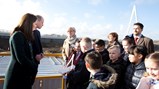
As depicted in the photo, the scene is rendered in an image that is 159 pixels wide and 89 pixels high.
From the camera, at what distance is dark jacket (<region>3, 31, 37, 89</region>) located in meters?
3.61

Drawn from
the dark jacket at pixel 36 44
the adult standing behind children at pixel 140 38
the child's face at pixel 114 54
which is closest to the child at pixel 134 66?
the child's face at pixel 114 54

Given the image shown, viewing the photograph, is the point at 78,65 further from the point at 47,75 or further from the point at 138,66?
the point at 47,75

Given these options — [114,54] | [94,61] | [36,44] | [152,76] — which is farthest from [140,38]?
[152,76]

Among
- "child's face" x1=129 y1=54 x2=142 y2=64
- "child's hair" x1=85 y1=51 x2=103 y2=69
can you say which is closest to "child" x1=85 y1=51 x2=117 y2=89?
"child's hair" x1=85 y1=51 x2=103 y2=69

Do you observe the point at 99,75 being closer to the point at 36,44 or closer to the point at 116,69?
the point at 116,69

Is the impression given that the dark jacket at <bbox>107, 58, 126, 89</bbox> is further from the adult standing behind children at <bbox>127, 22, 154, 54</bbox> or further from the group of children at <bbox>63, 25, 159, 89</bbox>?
the adult standing behind children at <bbox>127, 22, 154, 54</bbox>

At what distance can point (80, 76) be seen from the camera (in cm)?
412

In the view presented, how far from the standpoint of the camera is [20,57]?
3.59 meters

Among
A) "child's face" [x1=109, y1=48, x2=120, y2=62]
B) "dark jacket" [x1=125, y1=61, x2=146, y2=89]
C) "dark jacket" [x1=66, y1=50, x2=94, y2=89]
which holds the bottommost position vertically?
"dark jacket" [x1=66, y1=50, x2=94, y2=89]

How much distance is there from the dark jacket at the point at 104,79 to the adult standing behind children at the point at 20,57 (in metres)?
1.04

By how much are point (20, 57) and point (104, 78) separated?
1143 mm

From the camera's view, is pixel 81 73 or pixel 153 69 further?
pixel 81 73

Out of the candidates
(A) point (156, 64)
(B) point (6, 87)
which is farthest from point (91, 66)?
(B) point (6, 87)

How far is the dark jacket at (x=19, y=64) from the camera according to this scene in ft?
11.9
